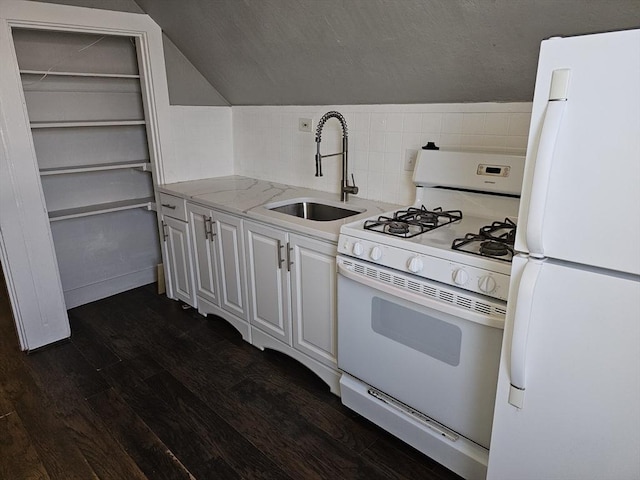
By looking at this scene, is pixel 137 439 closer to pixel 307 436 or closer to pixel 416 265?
pixel 307 436

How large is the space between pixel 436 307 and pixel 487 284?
207mm

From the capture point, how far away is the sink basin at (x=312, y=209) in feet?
8.33

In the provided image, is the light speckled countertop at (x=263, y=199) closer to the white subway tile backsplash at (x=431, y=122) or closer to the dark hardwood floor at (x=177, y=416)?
the white subway tile backsplash at (x=431, y=122)

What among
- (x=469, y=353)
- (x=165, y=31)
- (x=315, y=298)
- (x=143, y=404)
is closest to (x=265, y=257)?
(x=315, y=298)

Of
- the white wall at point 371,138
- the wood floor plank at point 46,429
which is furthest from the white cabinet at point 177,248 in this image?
the wood floor plank at point 46,429

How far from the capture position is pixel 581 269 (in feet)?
3.67

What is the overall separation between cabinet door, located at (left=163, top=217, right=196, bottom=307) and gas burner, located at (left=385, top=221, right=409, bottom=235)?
1.60m

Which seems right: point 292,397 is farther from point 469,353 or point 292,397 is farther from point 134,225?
point 134,225

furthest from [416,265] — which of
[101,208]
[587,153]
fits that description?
[101,208]

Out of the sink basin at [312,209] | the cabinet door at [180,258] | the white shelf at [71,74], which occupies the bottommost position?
the cabinet door at [180,258]

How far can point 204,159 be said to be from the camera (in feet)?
11.1

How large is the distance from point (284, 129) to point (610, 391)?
2434mm

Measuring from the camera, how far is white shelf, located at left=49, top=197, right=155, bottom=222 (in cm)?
292

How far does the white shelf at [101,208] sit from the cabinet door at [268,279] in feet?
4.06
